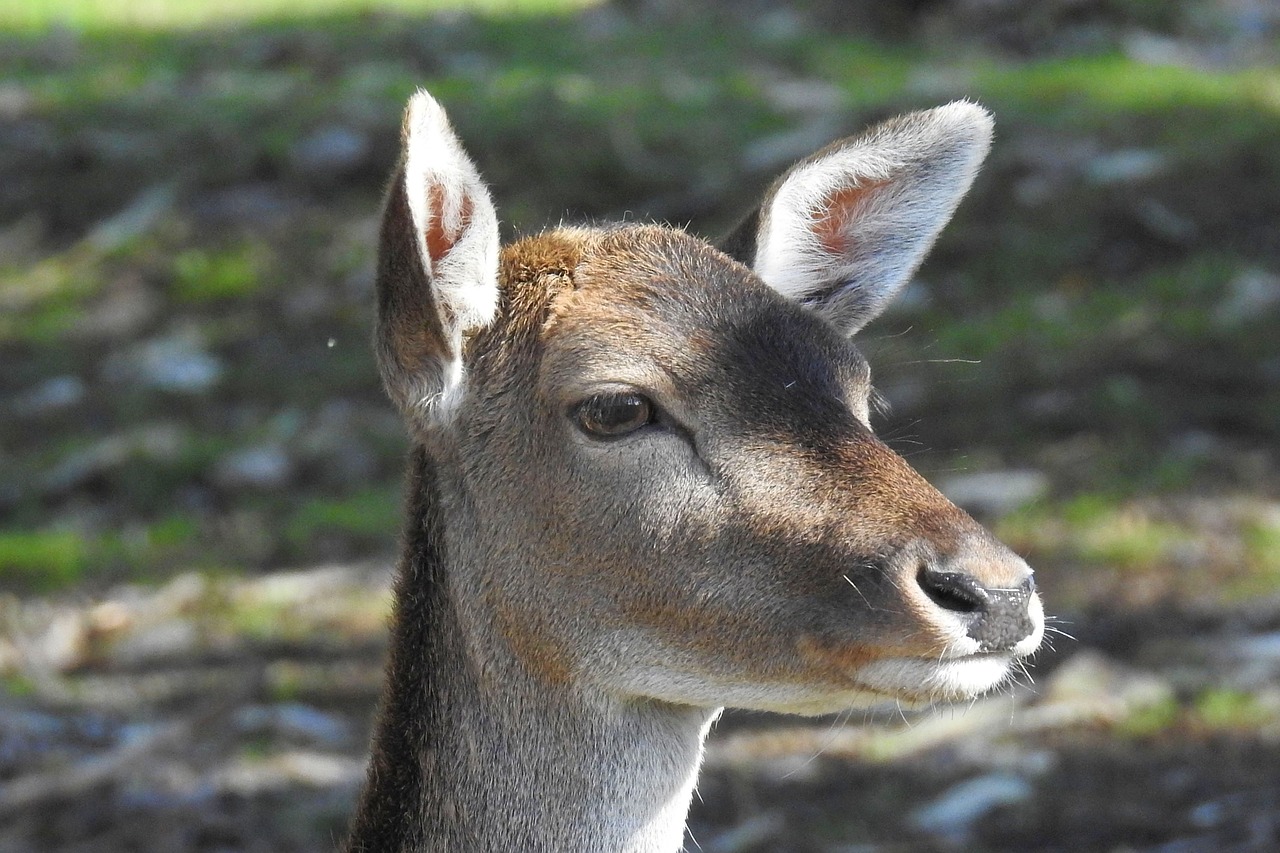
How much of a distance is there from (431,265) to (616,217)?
18.7 feet

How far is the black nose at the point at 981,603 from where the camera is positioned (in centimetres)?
304

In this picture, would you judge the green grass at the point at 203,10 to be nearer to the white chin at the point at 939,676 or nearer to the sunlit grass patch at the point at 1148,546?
the sunlit grass patch at the point at 1148,546

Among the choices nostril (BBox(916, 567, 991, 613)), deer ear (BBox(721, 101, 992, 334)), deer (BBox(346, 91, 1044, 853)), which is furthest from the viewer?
deer ear (BBox(721, 101, 992, 334))

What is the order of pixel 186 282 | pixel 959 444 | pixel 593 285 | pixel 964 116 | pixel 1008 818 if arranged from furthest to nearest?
pixel 186 282
pixel 959 444
pixel 1008 818
pixel 964 116
pixel 593 285

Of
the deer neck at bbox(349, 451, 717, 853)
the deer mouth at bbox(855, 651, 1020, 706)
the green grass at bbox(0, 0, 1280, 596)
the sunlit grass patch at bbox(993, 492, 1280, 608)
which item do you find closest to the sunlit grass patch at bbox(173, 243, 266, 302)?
the green grass at bbox(0, 0, 1280, 596)

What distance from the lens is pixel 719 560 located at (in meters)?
3.31

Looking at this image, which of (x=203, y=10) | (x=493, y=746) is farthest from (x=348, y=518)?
(x=203, y=10)

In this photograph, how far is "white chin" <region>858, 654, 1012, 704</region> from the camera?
10.2 ft

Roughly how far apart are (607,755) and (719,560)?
48 cm

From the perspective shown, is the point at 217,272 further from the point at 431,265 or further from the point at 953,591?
the point at 953,591

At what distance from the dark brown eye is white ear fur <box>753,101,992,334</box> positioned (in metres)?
0.77

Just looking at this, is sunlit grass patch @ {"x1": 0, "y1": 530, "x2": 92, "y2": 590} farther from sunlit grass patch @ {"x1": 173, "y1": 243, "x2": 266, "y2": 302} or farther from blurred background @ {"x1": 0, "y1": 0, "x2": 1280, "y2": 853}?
sunlit grass patch @ {"x1": 173, "y1": 243, "x2": 266, "y2": 302}

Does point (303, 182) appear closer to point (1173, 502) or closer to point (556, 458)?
point (1173, 502)

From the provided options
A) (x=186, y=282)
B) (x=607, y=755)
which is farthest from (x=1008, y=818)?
(x=186, y=282)
